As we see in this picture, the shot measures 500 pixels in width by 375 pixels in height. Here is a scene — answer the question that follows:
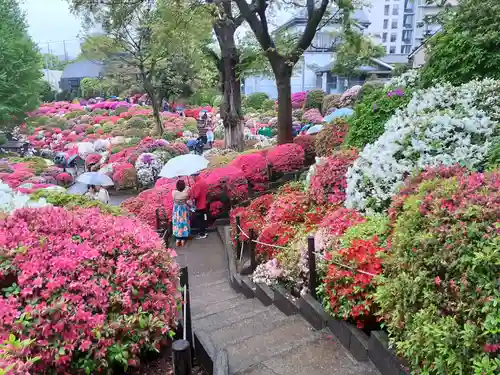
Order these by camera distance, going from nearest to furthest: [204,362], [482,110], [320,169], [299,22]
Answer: [204,362], [482,110], [320,169], [299,22]

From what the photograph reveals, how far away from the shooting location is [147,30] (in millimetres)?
22953

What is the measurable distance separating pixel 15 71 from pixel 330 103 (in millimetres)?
18354

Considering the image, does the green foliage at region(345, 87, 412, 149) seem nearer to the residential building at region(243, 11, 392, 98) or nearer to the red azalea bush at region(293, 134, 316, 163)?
the red azalea bush at region(293, 134, 316, 163)

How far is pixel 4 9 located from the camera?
23.5 m

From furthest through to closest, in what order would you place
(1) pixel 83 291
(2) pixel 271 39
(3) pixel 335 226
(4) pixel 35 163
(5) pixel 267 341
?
(4) pixel 35 163 → (2) pixel 271 39 → (3) pixel 335 226 → (5) pixel 267 341 → (1) pixel 83 291

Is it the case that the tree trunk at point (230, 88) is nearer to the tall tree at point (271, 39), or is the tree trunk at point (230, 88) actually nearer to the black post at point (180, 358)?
the tall tree at point (271, 39)

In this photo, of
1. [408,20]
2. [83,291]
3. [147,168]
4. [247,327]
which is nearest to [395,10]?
[408,20]

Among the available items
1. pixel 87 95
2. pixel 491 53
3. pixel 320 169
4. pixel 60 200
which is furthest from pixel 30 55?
pixel 87 95

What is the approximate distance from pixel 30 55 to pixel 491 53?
2467cm

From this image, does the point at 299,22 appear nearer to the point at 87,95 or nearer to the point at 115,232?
the point at 87,95

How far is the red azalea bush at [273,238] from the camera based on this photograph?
6153 mm

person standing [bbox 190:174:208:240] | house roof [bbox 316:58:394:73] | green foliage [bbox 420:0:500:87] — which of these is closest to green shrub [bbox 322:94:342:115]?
house roof [bbox 316:58:394:73]

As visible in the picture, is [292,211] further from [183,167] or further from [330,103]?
[330,103]

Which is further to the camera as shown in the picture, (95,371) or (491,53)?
(491,53)
